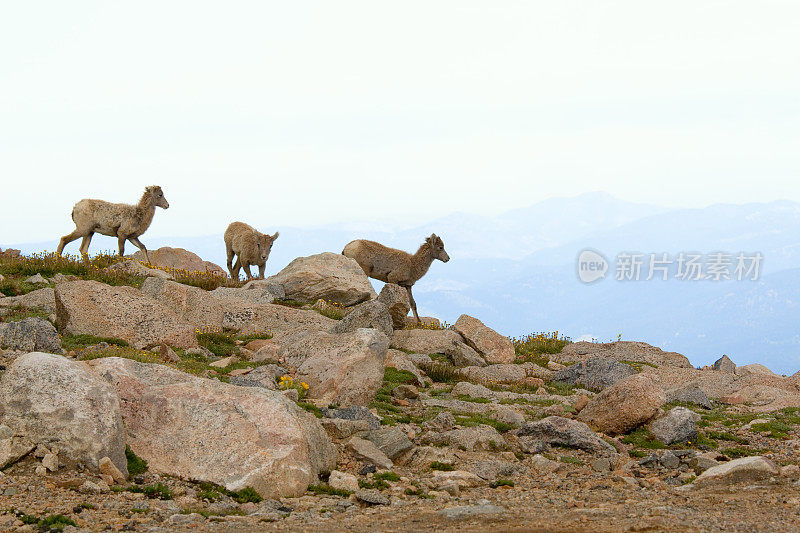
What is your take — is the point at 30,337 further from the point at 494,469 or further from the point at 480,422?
the point at 494,469

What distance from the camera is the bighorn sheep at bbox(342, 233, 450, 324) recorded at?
30.6 meters

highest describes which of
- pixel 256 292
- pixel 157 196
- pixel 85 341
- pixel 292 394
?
pixel 157 196

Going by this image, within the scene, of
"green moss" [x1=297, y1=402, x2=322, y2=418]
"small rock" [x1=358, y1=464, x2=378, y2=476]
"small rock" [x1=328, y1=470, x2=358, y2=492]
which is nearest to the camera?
"small rock" [x1=328, y1=470, x2=358, y2=492]

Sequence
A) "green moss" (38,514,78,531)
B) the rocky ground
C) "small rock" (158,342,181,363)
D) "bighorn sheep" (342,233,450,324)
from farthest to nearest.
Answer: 1. "bighorn sheep" (342,233,450,324)
2. "small rock" (158,342,181,363)
3. the rocky ground
4. "green moss" (38,514,78,531)

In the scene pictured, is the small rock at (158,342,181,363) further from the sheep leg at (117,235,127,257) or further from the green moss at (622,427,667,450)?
the sheep leg at (117,235,127,257)

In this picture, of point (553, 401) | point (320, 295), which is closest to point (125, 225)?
point (320, 295)

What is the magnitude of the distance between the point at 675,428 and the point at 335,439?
22.3 ft

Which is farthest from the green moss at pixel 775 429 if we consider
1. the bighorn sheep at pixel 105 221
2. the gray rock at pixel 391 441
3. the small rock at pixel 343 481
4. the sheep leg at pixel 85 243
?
the sheep leg at pixel 85 243

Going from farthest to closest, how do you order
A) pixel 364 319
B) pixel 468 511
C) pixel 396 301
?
1. pixel 396 301
2. pixel 364 319
3. pixel 468 511

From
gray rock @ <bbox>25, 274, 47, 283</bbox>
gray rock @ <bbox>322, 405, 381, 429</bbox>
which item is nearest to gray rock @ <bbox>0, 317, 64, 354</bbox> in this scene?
gray rock @ <bbox>322, 405, 381, 429</bbox>

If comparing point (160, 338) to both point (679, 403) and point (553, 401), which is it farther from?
point (679, 403)

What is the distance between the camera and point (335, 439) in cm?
1303

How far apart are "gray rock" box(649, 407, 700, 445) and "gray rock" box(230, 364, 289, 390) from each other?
754 centimetres

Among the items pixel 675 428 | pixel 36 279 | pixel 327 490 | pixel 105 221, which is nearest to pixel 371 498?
pixel 327 490
